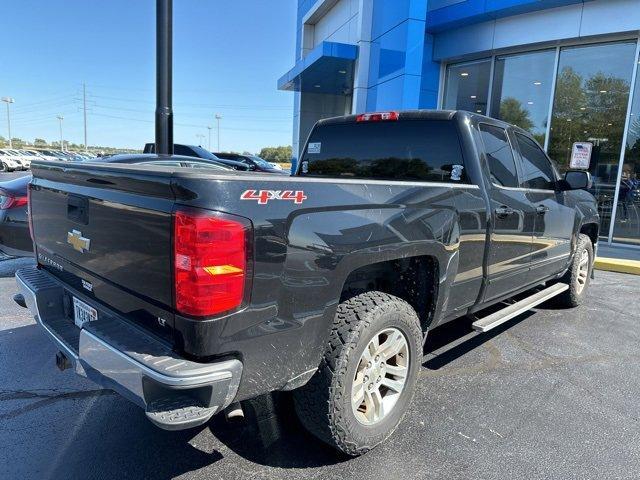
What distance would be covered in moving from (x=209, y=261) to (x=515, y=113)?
1197 centimetres

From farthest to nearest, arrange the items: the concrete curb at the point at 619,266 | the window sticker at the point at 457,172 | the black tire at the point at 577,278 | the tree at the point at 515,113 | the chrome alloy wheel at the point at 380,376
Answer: the tree at the point at 515,113 → the concrete curb at the point at 619,266 → the black tire at the point at 577,278 → the window sticker at the point at 457,172 → the chrome alloy wheel at the point at 380,376

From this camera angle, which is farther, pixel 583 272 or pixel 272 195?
pixel 583 272

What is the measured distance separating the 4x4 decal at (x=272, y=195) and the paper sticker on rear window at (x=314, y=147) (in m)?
2.12

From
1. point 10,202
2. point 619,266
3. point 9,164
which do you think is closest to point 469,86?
point 619,266

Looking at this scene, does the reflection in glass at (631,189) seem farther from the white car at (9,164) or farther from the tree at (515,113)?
the white car at (9,164)

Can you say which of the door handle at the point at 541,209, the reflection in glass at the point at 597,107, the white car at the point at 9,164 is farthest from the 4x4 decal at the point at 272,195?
the white car at the point at 9,164

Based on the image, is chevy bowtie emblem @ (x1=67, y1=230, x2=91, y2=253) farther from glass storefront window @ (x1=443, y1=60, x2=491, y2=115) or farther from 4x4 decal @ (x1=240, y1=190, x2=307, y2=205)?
glass storefront window @ (x1=443, y1=60, x2=491, y2=115)

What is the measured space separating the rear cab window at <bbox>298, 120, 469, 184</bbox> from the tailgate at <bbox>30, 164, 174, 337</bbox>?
206 cm

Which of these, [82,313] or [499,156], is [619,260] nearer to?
[499,156]

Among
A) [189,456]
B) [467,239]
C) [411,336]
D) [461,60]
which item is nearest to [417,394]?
[411,336]

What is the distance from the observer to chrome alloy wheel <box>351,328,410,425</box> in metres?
2.57

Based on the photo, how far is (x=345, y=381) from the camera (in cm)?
239

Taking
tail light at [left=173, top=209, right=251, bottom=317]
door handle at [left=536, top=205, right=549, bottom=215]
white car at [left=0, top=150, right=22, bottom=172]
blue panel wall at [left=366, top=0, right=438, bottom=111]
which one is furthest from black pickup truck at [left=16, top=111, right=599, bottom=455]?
white car at [left=0, top=150, right=22, bottom=172]

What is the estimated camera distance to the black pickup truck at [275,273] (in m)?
1.88
